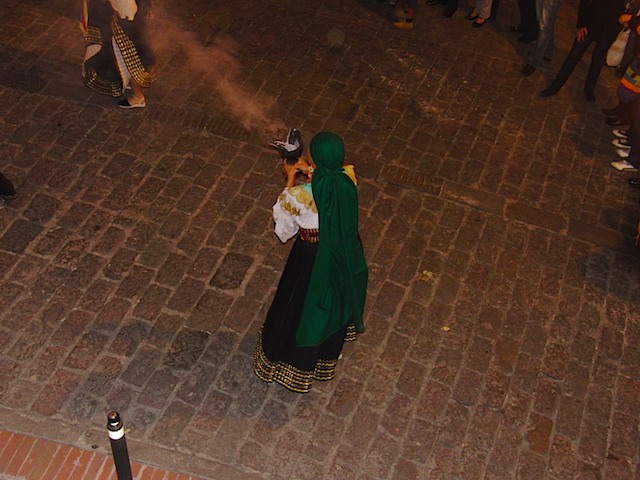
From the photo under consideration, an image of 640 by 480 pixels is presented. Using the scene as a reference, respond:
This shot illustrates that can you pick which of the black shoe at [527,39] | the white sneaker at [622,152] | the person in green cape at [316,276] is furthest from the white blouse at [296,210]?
the black shoe at [527,39]

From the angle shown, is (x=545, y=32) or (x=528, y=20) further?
(x=528, y=20)

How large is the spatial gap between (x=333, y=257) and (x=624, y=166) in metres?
4.50


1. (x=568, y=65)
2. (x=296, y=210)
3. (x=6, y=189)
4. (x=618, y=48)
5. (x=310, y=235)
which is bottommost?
(x=6, y=189)

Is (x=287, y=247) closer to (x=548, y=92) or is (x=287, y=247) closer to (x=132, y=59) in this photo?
(x=132, y=59)

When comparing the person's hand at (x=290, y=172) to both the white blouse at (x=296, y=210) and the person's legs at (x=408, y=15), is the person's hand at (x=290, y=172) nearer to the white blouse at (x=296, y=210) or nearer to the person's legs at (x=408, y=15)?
the white blouse at (x=296, y=210)

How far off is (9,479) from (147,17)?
18.3ft

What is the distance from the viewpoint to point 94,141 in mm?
7633

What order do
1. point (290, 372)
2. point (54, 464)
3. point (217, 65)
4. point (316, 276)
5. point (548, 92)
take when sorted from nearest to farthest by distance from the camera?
point (316, 276), point (54, 464), point (290, 372), point (217, 65), point (548, 92)

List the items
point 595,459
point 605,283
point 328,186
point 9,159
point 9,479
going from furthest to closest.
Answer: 1. point 9,159
2. point 605,283
3. point 595,459
4. point 9,479
5. point 328,186

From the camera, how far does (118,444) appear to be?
4.39 metres

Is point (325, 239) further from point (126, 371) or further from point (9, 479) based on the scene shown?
point (9, 479)

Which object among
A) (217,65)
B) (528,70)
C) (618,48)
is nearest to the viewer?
(618,48)

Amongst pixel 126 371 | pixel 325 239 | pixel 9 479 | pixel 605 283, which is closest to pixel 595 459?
pixel 605 283

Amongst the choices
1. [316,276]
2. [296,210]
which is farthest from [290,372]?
[296,210]
